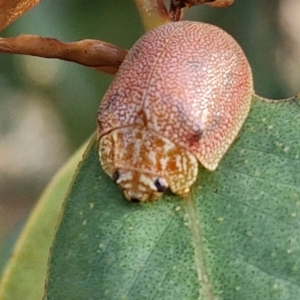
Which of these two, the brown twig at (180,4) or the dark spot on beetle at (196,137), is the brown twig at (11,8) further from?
the dark spot on beetle at (196,137)

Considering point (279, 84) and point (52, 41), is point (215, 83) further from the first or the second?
point (279, 84)

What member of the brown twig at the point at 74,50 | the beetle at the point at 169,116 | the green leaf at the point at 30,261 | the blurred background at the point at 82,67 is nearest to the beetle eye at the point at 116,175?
the beetle at the point at 169,116

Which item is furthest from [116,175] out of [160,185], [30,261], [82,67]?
[82,67]

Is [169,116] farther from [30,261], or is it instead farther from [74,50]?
[30,261]

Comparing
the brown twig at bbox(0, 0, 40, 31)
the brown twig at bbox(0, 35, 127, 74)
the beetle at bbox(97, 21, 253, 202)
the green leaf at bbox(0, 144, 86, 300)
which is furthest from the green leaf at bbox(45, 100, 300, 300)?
the green leaf at bbox(0, 144, 86, 300)

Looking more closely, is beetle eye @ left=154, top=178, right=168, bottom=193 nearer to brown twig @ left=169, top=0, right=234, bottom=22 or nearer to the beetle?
the beetle

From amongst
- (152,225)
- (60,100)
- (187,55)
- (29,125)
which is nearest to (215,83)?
(187,55)
